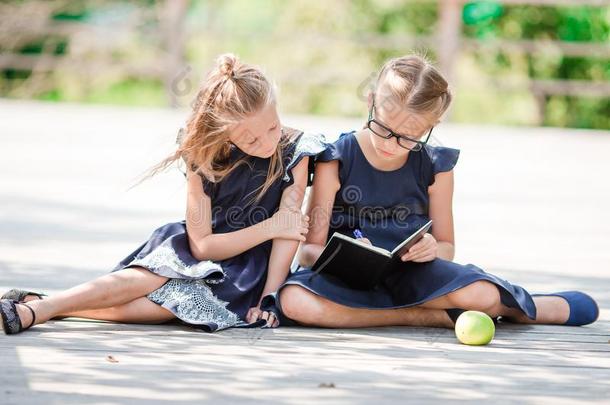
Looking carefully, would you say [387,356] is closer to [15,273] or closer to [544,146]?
[15,273]

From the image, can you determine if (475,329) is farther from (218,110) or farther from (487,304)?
(218,110)

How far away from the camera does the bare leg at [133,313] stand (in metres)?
3.26

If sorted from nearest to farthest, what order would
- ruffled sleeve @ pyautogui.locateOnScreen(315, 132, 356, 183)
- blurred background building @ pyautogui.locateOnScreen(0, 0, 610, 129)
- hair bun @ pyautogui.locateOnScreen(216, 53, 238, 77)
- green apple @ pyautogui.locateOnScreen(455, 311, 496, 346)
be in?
green apple @ pyautogui.locateOnScreen(455, 311, 496, 346)
hair bun @ pyautogui.locateOnScreen(216, 53, 238, 77)
ruffled sleeve @ pyautogui.locateOnScreen(315, 132, 356, 183)
blurred background building @ pyautogui.locateOnScreen(0, 0, 610, 129)

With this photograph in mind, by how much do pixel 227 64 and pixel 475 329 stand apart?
3.73ft

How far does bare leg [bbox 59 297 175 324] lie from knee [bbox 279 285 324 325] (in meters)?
0.36

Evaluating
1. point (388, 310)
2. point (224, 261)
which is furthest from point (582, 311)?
point (224, 261)

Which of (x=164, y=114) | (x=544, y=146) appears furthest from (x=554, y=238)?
(x=164, y=114)

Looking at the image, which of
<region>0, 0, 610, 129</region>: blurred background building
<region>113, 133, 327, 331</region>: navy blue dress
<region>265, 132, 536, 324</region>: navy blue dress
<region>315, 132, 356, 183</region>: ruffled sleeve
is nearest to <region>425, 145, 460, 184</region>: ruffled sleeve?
<region>265, 132, 536, 324</region>: navy blue dress

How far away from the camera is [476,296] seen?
3.29 metres

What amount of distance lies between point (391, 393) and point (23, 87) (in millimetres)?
12575

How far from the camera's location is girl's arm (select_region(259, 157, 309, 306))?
3402 millimetres

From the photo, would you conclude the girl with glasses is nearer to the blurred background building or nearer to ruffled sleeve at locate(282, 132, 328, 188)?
ruffled sleeve at locate(282, 132, 328, 188)

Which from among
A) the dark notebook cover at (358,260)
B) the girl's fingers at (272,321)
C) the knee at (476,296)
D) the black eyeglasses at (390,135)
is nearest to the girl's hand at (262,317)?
the girl's fingers at (272,321)

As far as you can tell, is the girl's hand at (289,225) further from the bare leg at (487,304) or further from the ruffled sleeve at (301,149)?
the bare leg at (487,304)
